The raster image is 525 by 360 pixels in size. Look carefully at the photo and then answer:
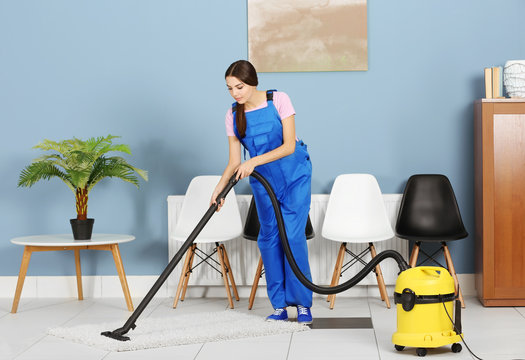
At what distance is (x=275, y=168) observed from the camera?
329cm

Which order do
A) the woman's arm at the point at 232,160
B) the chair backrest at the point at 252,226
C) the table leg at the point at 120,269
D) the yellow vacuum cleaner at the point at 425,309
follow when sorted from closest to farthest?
the yellow vacuum cleaner at the point at 425,309 → the woman's arm at the point at 232,160 → the table leg at the point at 120,269 → the chair backrest at the point at 252,226

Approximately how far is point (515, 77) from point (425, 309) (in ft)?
5.78

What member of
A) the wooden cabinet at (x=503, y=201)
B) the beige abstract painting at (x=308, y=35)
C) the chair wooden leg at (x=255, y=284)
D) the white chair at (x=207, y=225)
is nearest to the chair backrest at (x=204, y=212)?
the white chair at (x=207, y=225)

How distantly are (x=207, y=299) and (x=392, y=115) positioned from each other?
5.25ft

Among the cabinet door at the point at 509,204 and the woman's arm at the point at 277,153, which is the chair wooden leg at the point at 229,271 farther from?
the cabinet door at the point at 509,204

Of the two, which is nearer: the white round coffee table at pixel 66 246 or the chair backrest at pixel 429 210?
the white round coffee table at pixel 66 246

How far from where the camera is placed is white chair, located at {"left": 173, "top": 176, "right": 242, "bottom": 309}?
394cm

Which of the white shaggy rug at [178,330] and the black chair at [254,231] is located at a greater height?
the black chair at [254,231]

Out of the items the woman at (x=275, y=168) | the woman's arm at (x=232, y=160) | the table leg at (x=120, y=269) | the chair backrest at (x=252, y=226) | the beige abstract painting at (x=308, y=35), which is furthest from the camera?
the beige abstract painting at (x=308, y=35)

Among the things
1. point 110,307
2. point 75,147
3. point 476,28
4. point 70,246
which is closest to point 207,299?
point 110,307

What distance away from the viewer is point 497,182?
12.4 feet

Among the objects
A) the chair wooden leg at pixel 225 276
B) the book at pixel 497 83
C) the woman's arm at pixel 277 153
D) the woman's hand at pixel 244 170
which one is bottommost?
the chair wooden leg at pixel 225 276

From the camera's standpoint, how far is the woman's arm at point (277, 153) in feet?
10.1

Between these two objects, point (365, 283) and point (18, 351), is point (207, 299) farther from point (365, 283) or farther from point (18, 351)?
point (18, 351)
